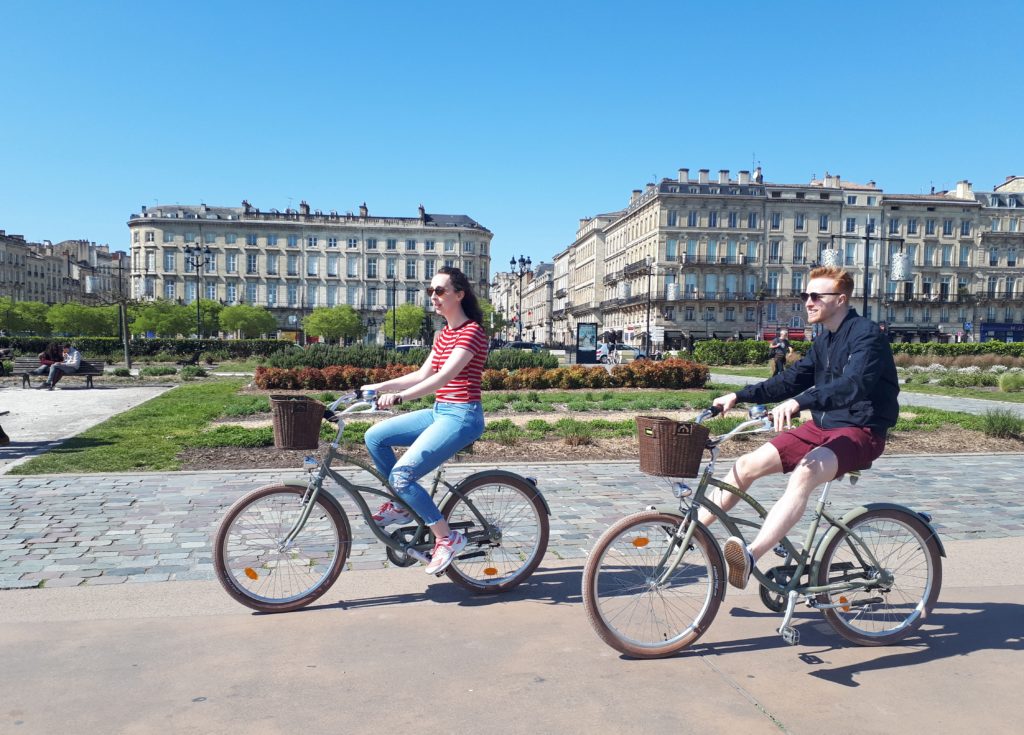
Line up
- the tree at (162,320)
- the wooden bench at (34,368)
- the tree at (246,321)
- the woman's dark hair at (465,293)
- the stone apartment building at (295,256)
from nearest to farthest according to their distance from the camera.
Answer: the woman's dark hair at (465,293), the wooden bench at (34,368), the tree at (162,320), the tree at (246,321), the stone apartment building at (295,256)

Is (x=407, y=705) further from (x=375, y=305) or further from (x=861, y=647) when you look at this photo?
(x=375, y=305)

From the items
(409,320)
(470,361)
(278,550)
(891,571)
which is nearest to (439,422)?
(470,361)

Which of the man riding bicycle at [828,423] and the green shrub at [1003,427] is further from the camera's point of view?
the green shrub at [1003,427]

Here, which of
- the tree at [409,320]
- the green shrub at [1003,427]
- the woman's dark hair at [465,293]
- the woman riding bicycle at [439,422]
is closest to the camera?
the woman riding bicycle at [439,422]

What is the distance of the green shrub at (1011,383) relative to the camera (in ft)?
76.5

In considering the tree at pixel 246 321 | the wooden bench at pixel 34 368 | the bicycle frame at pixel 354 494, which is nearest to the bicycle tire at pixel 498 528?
the bicycle frame at pixel 354 494

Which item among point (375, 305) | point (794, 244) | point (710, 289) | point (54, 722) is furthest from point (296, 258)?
point (54, 722)

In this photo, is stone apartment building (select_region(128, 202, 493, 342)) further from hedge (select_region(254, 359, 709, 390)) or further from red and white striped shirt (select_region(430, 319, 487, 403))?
red and white striped shirt (select_region(430, 319, 487, 403))

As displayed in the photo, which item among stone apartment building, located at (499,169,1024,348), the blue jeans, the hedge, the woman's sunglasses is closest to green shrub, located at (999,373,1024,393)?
the hedge

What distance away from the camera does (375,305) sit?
10006cm

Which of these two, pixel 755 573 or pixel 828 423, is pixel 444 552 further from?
pixel 828 423

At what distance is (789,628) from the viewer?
12.4ft

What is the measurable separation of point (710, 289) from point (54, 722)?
3109 inches

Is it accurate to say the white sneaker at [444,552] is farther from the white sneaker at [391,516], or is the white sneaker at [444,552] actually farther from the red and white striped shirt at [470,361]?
the red and white striped shirt at [470,361]
